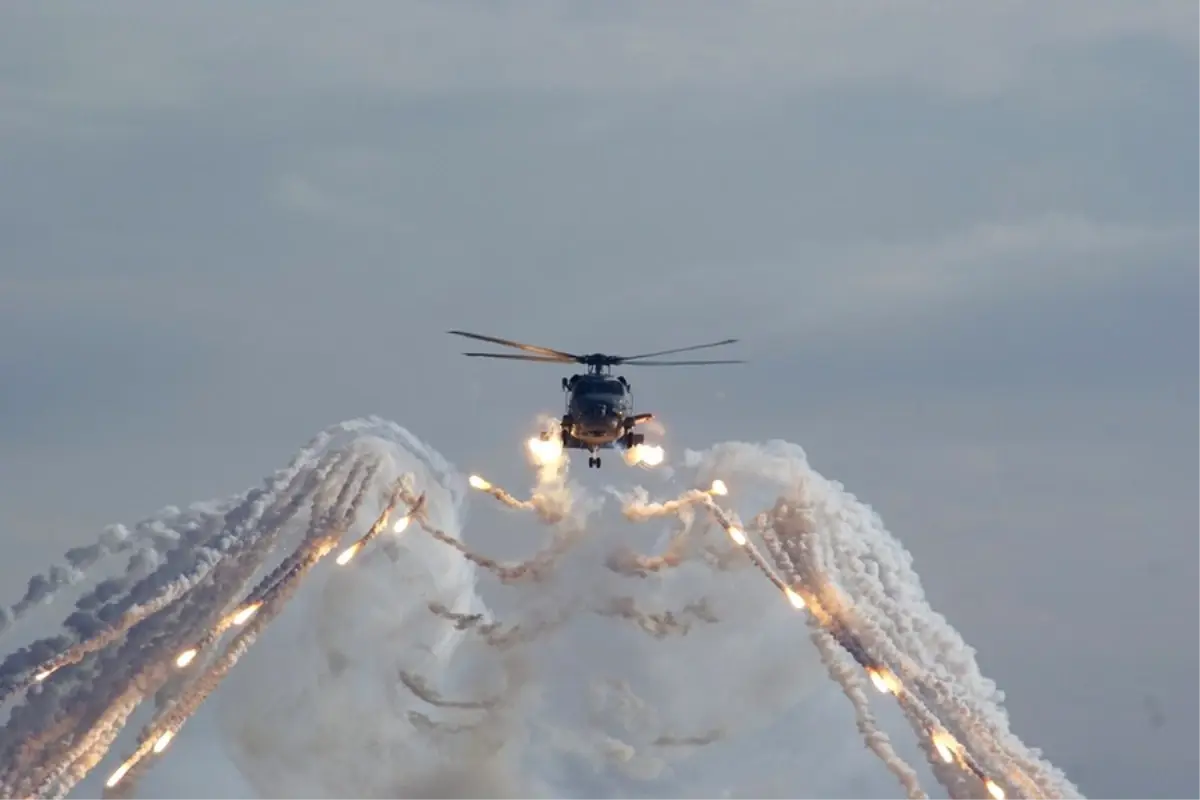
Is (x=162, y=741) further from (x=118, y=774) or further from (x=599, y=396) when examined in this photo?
(x=599, y=396)

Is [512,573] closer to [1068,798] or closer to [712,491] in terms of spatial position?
[712,491]

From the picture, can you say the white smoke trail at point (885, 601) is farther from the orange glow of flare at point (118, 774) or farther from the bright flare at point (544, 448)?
the orange glow of flare at point (118, 774)

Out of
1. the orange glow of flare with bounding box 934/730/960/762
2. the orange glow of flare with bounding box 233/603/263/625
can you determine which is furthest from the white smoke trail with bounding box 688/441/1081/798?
the orange glow of flare with bounding box 233/603/263/625

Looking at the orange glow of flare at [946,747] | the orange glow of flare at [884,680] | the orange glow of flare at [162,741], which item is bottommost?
the orange glow of flare at [162,741]

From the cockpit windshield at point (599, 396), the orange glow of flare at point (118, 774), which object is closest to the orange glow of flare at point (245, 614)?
the orange glow of flare at point (118, 774)

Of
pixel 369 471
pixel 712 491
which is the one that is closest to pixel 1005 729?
pixel 712 491

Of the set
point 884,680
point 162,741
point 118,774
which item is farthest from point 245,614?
point 884,680
